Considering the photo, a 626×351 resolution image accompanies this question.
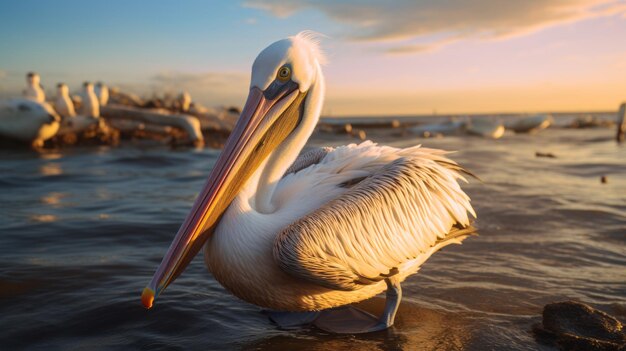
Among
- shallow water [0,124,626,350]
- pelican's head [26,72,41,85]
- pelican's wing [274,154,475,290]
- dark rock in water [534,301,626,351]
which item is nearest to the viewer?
pelican's wing [274,154,475,290]

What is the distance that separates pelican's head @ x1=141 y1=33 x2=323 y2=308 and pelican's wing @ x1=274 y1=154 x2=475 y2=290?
0.41m

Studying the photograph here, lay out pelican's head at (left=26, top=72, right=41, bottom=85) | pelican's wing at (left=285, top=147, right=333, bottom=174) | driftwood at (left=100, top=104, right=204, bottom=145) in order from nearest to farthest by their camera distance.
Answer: pelican's wing at (left=285, top=147, right=333, bottom=174)
driftwood at (left=100, top=104, right=204, bottom=145)
pelican's head at (left=26, top=72, right=41, bottom=85)

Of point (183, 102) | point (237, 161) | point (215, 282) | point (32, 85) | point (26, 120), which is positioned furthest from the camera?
point (183, 102)

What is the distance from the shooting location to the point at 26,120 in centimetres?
1223

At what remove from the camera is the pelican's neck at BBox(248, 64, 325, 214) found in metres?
3.13

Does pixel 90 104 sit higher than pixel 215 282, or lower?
lower

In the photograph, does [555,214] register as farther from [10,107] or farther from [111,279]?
[10,107]

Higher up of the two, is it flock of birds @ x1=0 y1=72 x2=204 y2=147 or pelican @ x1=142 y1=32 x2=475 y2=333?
pelican @ x1=142 y1=32 x2=475 y2=333

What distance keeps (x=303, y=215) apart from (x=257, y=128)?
1.77 ft

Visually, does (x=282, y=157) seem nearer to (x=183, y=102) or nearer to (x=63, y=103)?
(x=63, y=103)

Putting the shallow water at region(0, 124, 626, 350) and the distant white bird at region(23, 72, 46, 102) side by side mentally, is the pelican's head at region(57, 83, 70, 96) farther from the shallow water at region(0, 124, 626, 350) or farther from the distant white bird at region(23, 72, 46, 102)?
the shallow water at region(0, 124, 626, 350)

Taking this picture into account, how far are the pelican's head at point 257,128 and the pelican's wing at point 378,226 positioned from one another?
411 mm

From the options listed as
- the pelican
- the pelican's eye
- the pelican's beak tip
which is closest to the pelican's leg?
the pelican

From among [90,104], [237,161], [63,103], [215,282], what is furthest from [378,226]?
[63,103]
